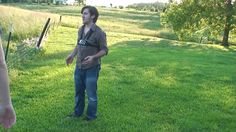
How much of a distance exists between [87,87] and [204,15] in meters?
33.9

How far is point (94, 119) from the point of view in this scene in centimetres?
911

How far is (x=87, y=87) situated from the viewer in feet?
28.1

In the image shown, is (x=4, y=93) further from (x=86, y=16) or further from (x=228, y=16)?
(x=228, y=16)

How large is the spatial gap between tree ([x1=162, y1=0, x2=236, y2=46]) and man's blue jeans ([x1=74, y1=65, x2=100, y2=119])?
1311 inches

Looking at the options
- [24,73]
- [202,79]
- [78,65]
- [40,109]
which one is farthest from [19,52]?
[78,65]

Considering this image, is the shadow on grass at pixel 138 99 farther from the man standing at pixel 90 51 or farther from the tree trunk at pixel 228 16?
the tree trunk at pixel 228 16

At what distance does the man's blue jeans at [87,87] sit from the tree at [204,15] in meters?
33.3

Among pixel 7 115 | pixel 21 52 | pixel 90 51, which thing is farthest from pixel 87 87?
pixel 21 52

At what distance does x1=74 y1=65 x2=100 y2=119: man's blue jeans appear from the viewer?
8.51 meters

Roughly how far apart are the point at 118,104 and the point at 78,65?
88.1 inches

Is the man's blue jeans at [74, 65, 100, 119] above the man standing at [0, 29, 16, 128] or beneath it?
beneath

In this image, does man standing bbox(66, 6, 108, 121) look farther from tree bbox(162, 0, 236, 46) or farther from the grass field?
tree bbox(162, 0, 236, 46)

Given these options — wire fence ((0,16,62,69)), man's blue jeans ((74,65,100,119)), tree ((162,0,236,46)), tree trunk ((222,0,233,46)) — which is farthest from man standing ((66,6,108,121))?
tree trunk ((222,0,233,46))

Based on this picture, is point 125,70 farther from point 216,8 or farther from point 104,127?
point 216,8
